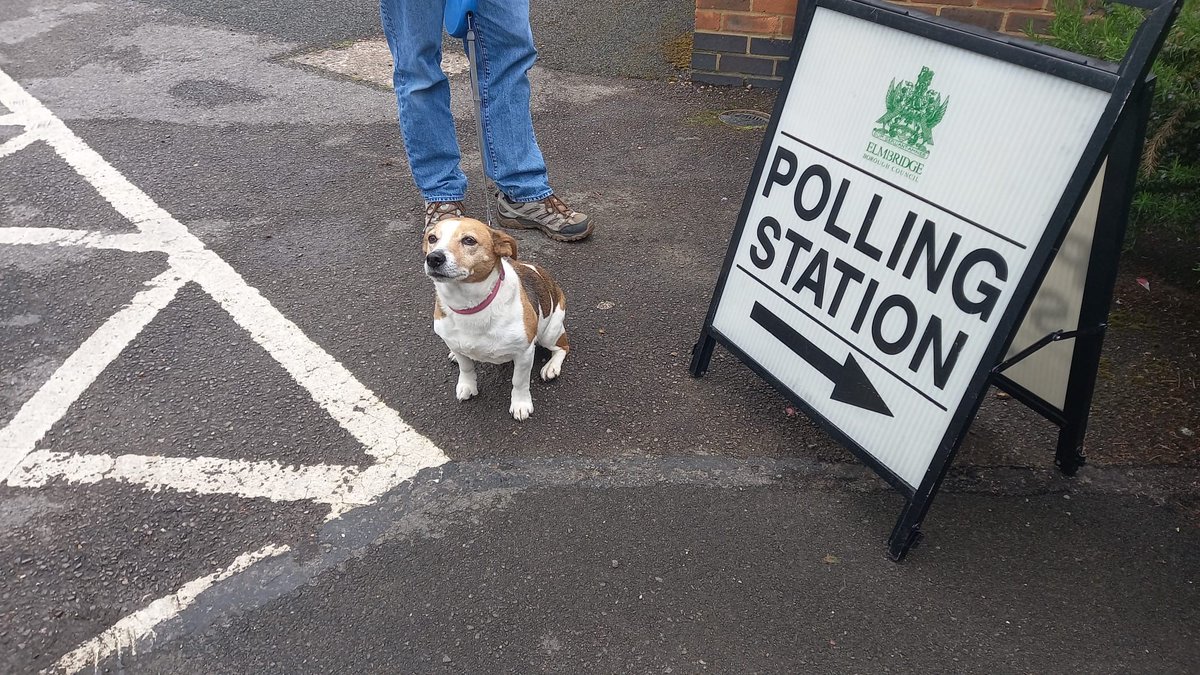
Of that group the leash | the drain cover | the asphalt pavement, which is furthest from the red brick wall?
the leash

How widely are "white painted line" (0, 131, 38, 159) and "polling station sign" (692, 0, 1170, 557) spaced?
196 inches

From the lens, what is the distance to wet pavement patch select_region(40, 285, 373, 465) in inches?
116

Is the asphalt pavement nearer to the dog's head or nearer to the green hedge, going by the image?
the dog's head

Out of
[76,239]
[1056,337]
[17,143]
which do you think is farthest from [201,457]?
[17,143]

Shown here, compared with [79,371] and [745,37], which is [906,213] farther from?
[745,37]

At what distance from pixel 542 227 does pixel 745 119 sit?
2173mm

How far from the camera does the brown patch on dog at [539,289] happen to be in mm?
3098

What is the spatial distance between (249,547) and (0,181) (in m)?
3.79

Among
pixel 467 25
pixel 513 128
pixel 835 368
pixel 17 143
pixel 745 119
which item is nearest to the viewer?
pixel 835 368

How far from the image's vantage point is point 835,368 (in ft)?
8.89

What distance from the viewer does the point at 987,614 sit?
93.6 inches

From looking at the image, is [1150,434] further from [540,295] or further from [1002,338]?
[540,295]

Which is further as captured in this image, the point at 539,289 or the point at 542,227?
the point at 542,227

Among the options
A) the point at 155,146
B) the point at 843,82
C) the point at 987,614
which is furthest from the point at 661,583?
the point at 155,146
